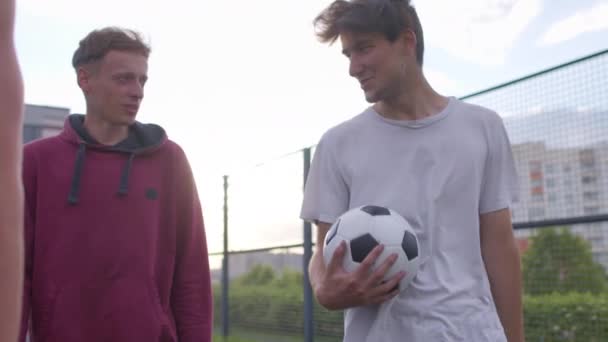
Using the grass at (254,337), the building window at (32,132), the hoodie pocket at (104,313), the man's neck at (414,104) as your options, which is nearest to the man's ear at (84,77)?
the hoodie pocket at (104,313)

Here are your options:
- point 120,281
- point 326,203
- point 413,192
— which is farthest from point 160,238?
point 413,192

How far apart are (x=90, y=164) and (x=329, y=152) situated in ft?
3.03

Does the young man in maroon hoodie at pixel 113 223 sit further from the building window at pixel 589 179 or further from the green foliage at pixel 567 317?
the green foliage at pixel 567 317

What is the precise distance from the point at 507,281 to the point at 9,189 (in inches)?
72.1

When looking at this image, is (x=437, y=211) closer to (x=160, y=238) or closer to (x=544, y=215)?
(x=160, y=238)

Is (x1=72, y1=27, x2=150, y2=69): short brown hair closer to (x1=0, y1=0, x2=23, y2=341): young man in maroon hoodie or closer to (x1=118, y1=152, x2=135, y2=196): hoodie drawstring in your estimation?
(x1=118, y1=152, x2=135, y2=196): hoodie drawstring

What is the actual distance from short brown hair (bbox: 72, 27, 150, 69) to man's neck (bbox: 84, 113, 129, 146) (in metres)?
0.23

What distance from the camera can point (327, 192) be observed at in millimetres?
2494

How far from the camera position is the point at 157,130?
3.08 m

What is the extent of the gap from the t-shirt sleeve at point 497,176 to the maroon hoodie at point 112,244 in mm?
1105

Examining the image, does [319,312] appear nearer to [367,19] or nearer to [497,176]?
[497,176]

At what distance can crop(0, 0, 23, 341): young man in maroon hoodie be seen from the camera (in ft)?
3.05

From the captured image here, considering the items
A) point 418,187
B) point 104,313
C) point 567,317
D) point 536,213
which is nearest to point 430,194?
point 418,187

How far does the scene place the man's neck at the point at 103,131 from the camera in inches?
116
